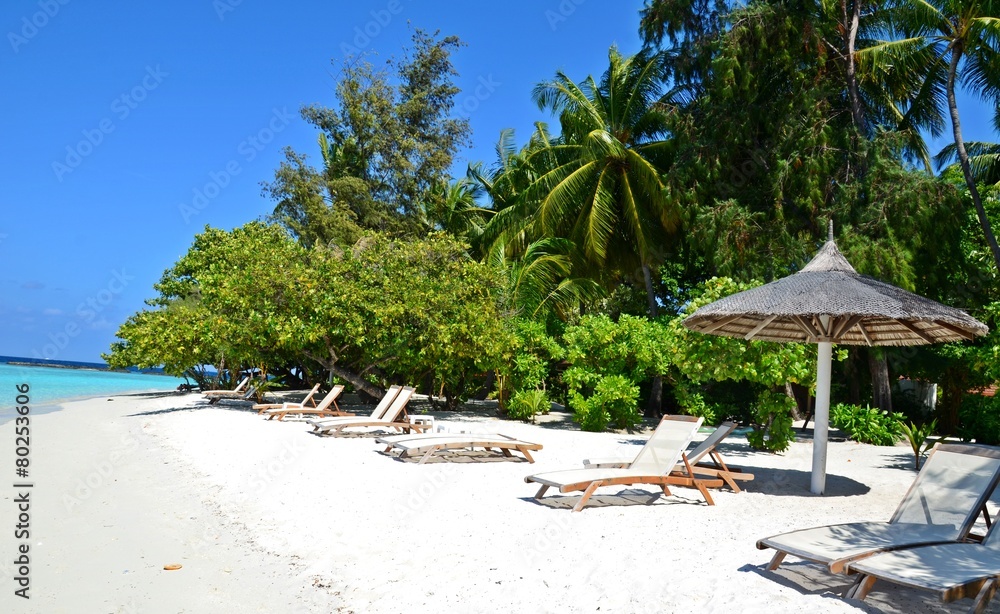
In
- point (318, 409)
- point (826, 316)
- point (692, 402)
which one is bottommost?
point (692, 402)

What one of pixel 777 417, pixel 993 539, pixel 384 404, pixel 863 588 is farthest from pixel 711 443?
pixel 384 404

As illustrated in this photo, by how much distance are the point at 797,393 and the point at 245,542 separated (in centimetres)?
1977

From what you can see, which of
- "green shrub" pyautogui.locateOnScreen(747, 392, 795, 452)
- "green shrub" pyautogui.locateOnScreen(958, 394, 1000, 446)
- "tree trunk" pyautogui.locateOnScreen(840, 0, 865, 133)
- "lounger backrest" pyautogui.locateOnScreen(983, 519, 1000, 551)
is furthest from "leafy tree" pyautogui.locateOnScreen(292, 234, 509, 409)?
"lounger backrest" pyautogui.locateOnScreen(983, 519, 1000, 551)

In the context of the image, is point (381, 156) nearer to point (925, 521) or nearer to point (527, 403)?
point (527, 403)

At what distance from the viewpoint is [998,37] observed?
14.4 m

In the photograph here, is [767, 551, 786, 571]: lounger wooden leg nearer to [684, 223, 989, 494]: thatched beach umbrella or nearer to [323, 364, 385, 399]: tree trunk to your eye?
[684, 223, 989, 494]: thatched beach umbrella

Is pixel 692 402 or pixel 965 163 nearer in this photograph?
pixel 965 163

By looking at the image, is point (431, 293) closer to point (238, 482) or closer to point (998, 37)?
point (238, 482)

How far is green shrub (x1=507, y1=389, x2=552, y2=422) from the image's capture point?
17.4 m

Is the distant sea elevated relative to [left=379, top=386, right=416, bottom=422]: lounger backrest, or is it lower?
elevated

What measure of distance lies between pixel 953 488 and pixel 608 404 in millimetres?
10285

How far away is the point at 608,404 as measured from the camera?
15.7m

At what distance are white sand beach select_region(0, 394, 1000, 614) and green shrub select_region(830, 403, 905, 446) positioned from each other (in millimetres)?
3508

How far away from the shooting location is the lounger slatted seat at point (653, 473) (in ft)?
22.9
